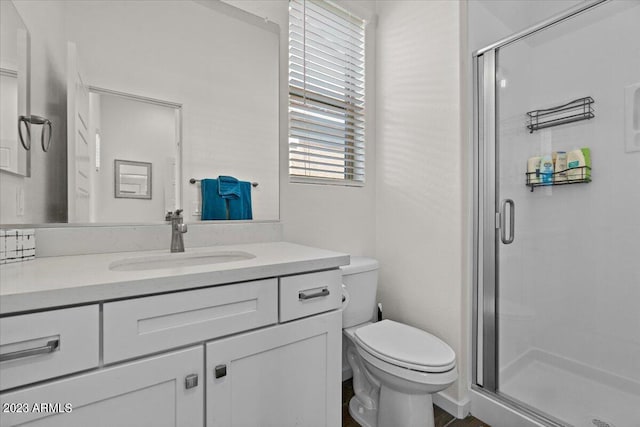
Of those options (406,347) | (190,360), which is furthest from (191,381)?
(406,347)

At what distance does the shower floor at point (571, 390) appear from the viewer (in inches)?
57.9

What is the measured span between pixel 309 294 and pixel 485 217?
112cm

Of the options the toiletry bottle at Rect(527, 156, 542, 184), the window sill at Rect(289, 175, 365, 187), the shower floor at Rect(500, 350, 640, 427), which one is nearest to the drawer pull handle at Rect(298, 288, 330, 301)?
the window sill at Rect(289, 175, 365, 187)

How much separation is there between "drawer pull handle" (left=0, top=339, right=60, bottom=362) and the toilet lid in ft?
3.67

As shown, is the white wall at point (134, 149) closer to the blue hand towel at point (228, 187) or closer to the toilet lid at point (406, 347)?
the blue hand towel at point (228, 187)

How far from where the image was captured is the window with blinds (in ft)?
5.77

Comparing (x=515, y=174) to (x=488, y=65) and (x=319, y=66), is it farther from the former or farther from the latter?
(x=319, y=66)

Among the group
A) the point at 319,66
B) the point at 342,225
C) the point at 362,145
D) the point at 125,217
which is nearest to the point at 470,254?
the point at 342,225

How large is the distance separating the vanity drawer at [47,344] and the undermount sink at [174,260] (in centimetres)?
36

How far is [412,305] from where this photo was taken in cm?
184

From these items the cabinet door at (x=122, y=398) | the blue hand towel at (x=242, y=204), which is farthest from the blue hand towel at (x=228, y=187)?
the cabinet door at (x=122, y=398)

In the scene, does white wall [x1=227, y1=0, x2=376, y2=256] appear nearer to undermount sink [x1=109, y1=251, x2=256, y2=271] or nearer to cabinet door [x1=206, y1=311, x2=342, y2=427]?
undermount sink [x1=109, y1=251, x2=256, y2=271]

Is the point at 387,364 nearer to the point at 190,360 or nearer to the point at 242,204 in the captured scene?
the point at 190,360

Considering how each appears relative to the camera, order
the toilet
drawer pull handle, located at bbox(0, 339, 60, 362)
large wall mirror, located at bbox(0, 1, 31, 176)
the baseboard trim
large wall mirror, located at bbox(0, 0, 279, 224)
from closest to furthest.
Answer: drawer pull handle, located at bbox(0, 339, 60, 362)
large wall mirror, located at bbox(0, 1, 31, 176)
large wall mirror, located at bbox(0, 0, 279, 224)
the toilet
the baseboard trim
